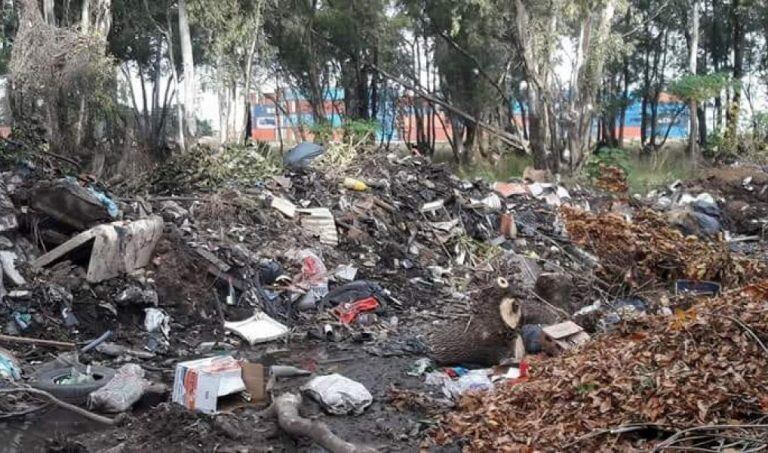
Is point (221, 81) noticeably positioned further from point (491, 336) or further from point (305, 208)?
point (491, 336)

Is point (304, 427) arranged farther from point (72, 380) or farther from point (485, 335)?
point (485, 335)

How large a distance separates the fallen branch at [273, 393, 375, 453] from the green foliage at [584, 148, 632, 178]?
40.9ft

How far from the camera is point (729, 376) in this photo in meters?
3.72

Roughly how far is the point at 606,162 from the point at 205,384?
44.3 feet

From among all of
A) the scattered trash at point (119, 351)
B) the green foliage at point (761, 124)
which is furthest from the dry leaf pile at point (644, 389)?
the green foliage at point (761, 124)

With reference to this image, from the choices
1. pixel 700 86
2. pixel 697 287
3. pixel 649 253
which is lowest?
pixel 697 287

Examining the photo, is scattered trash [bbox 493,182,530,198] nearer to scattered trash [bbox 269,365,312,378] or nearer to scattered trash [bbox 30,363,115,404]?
scattered trash [bbox 269,365,312,378]

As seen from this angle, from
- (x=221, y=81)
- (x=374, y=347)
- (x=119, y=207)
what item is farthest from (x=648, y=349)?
(x=221, y=81)

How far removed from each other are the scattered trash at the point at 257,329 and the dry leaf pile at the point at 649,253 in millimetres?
3089

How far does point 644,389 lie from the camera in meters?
3.88

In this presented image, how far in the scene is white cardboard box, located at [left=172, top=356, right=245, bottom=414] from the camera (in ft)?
16.1

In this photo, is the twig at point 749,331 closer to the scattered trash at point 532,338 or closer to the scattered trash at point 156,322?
the scattered trash at point 532,338

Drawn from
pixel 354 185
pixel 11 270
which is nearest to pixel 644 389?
pixel 11 270

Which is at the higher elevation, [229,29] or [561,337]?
[229,29]
